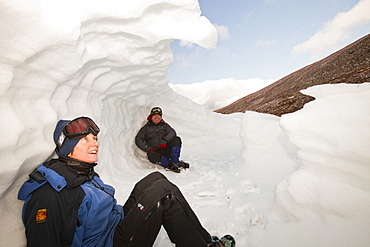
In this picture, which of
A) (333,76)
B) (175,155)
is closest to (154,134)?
(175,155)

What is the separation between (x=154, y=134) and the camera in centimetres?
561

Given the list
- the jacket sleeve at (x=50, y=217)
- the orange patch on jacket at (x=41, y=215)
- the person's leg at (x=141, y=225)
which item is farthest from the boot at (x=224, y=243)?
the orange patch on jacket at (x=41, y=215)

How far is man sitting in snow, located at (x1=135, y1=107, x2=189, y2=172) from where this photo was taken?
17.1 feet

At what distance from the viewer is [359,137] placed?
162 cm

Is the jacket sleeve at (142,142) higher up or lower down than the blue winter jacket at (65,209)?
higher up

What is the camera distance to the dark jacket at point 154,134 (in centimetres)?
548

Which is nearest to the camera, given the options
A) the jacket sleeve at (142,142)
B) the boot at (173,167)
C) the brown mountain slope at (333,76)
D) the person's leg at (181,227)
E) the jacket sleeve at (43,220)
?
the jacket sleeve at (43,220)

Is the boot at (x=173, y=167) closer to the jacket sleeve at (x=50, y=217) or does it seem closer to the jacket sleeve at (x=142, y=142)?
the jacket sleeve at (x=142, y=142)

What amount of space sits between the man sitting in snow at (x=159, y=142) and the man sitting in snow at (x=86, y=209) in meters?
3.10

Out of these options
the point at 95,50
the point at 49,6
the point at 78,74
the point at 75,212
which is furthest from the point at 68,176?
the point at 95,50

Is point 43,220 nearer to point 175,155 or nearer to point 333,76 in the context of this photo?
point 175,155

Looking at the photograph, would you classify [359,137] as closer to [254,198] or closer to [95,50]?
[254,198]

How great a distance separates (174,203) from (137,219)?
14.2 inches

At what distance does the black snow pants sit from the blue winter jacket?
0.19 meters
